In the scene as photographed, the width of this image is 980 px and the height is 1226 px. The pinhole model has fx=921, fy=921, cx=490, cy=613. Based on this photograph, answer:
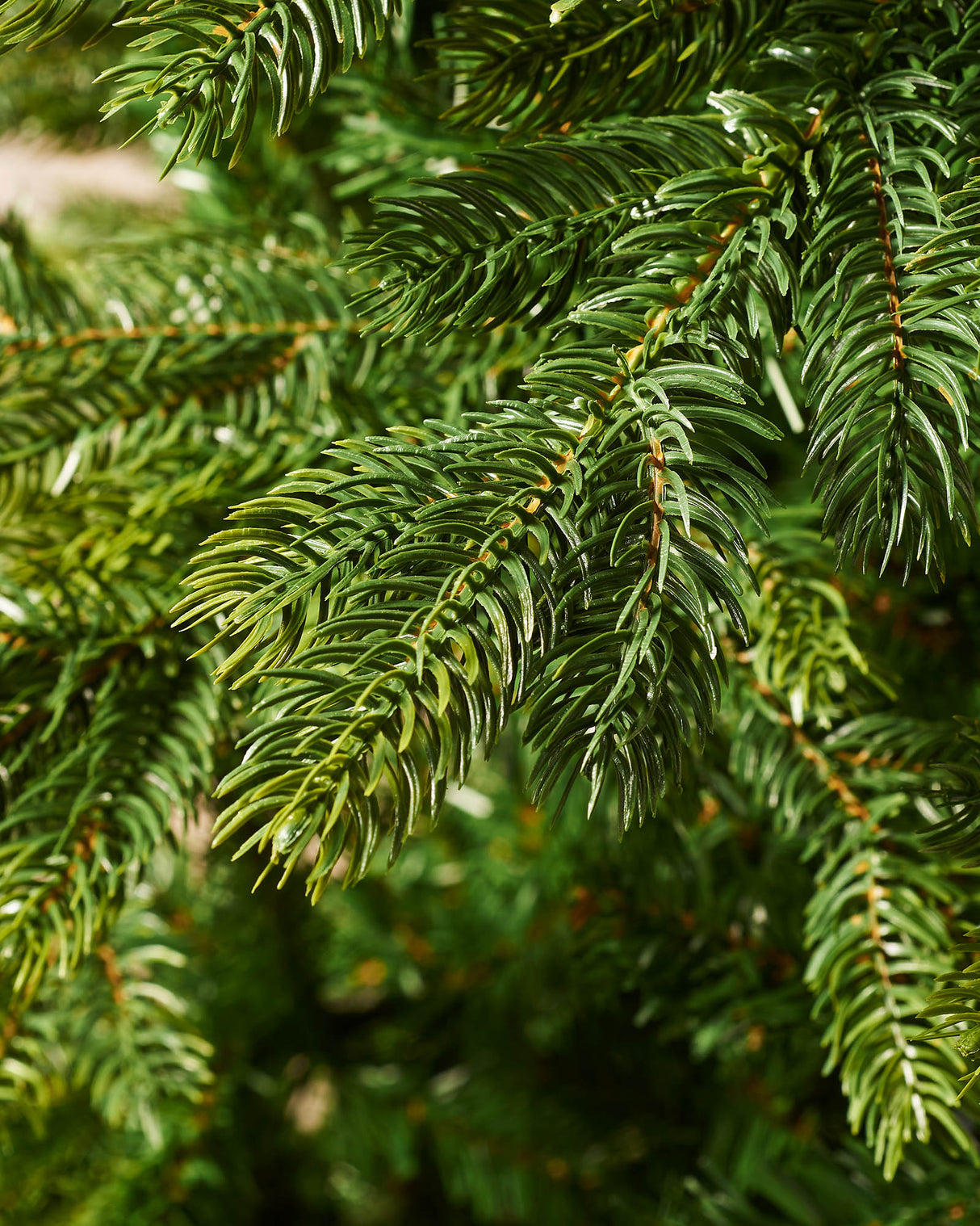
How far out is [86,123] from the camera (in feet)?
1.93

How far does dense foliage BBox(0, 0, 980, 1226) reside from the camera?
0.20 meters

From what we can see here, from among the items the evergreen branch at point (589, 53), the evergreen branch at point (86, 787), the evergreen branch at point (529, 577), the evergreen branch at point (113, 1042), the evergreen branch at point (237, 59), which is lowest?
the evergreen branch at point (113, 1042)

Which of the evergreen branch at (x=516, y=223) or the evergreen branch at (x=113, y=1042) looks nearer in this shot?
the evergreen branch at (x=516, y=223)

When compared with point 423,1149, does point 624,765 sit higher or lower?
higher

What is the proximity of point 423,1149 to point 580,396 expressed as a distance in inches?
22.4

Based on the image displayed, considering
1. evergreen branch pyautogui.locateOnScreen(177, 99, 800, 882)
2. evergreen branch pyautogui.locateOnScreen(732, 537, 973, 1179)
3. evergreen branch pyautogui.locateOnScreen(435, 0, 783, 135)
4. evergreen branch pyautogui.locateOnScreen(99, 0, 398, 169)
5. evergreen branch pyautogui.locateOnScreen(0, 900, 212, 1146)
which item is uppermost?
evergreen branch pyautogui.locateOnScreen(99, 0, 398, 169)

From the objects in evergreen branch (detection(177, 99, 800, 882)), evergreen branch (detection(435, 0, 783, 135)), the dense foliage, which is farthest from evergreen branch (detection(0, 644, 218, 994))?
evergreen branch (detection(435, 0, 783, 135))

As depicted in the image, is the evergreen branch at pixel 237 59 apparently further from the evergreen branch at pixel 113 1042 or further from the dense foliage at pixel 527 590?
the evergreen branch at pixel 113 1042

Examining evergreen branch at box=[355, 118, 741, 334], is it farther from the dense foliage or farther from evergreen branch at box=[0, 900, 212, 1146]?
evergreen branch at box=[0, 900, 212, 1146]

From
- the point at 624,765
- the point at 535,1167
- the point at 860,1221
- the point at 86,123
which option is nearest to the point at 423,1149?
the point at 535,1167

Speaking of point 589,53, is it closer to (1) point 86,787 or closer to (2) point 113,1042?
(1) point 86,787

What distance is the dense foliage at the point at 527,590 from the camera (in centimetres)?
20

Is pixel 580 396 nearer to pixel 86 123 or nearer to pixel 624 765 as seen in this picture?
pixel 624 765

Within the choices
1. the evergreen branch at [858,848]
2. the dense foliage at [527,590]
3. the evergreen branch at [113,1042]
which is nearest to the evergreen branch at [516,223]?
the dense foliage at [527,590]
